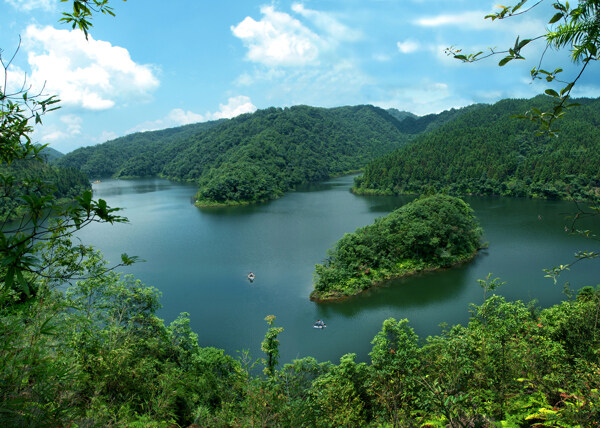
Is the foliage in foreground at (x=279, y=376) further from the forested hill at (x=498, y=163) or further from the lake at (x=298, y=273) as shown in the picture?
the forested hill at (x=498, y=163)

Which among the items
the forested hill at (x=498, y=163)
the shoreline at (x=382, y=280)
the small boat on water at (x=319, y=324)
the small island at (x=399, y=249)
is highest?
the forested hill at (x=498, y=163)

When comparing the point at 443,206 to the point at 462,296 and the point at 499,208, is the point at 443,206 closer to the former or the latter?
the point at 462,296

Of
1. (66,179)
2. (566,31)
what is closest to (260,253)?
(566,31)

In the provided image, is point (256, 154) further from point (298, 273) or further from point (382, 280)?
point (382, 280)

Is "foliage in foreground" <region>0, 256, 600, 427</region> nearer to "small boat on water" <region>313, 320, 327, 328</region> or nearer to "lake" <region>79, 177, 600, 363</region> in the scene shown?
"lake" <region>79, 177, 600, 363</region>

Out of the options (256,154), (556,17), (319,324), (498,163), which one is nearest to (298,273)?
(319,324)

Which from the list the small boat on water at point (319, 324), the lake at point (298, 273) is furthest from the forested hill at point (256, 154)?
the small boat on water at point (319, 324)
